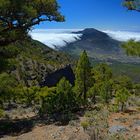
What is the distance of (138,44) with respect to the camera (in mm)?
23891

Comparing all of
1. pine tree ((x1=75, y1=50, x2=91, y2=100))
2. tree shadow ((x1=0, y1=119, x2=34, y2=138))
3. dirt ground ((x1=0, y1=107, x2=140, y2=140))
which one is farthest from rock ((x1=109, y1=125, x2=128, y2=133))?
pine tree ((x1=75, y1=50, x2=91, y2=100))

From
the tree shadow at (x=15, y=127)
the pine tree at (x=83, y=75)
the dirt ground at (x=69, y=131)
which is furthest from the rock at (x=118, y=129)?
the pine tree at (x=83, y=75)

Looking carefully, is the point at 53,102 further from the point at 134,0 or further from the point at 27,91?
the point at 27,91

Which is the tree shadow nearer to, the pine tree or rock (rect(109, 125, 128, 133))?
rock (rect(109, 125, 128, 133))

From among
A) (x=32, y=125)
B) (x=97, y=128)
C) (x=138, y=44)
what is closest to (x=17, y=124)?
(x=32, y=125)

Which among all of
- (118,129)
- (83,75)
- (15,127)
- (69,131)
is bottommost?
(15,127)

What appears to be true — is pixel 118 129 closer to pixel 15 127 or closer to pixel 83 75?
pixel 15 127

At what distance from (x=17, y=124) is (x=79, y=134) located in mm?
8459

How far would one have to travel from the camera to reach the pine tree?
48.5 meters

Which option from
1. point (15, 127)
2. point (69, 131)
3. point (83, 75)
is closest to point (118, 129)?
point (69, 131)

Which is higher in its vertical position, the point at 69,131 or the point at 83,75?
the point at 83,75

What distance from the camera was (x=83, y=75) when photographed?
50.9m

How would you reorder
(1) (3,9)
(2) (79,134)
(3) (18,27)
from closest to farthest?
(2) (79,134), (1) (3,9), (3) (18,27)

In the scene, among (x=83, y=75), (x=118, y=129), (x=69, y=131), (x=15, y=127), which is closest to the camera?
(x=118, y=129)
